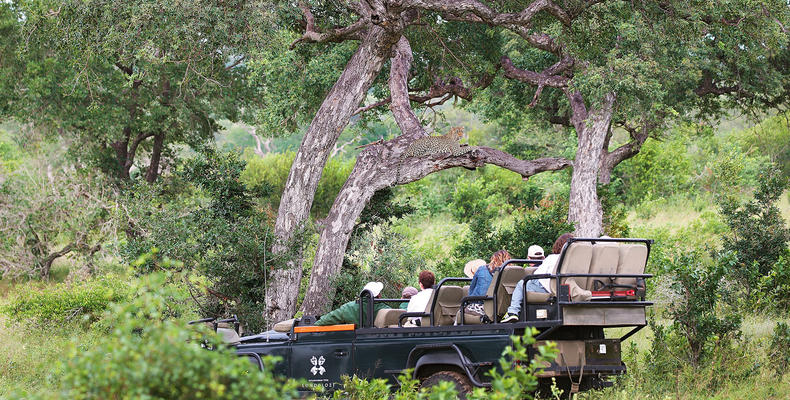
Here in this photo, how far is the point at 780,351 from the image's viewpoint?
10.2m

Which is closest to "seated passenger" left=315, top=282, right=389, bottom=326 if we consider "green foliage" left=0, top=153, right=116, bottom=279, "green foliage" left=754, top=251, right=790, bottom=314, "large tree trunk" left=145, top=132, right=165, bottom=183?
"green foliage" left=754, top=251, right=790, bottom=314

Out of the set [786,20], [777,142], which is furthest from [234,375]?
[777,142]

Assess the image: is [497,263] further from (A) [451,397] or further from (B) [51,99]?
(B) [51,99]

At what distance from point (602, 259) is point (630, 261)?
341 mm

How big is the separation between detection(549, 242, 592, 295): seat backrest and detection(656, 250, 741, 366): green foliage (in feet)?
8.71

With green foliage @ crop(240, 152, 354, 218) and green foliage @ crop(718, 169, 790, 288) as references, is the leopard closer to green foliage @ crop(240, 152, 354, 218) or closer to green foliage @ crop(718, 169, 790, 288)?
green foliage @ crop(718, 169, 790, 288)

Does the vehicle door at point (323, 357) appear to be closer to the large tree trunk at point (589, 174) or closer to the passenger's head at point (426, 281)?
the passenger's head at point (426, 281)

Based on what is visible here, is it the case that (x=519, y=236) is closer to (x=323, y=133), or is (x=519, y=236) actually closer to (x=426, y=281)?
(x=323, y=133)

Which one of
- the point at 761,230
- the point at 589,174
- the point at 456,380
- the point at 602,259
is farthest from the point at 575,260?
the point at 589,174

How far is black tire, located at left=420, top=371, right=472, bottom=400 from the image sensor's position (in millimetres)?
7980

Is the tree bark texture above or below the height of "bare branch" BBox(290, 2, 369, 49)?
below

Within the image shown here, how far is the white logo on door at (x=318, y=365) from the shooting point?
874 cm

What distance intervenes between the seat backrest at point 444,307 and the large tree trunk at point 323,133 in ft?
19.4

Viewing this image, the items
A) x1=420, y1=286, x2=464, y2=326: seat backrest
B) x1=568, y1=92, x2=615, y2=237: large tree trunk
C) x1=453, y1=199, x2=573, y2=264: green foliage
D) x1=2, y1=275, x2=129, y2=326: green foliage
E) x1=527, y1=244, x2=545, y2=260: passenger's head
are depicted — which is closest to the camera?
x1=420, y1=286, x2=464, y2=326: seat backrest
